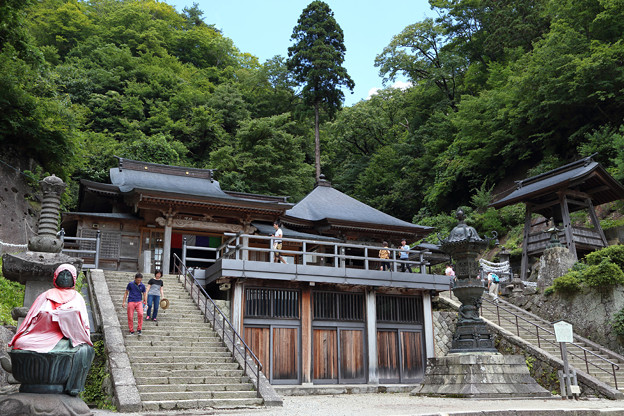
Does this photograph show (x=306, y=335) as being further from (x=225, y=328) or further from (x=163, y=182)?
(x=163, y=182)

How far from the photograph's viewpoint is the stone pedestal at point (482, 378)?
11.0 metres

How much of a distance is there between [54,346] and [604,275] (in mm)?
15523

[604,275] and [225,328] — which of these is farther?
[604,275]

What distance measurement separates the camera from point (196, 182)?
23547mm

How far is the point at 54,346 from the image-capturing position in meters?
5.67

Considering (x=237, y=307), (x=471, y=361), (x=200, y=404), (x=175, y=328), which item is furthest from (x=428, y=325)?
(x=200, y=404)

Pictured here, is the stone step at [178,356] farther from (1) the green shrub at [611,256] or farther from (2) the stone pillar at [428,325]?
(1) the green shrub at [611,256]

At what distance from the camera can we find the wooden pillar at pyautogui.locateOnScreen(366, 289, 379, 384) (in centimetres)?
1562

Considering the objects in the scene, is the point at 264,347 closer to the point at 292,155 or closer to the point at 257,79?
the point at 292,155

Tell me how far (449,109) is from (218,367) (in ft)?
110

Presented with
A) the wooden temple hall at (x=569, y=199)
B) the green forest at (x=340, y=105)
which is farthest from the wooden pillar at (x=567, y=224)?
the green forest at (x=340, y=105)

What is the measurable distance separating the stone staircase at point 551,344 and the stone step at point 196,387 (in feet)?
30.0

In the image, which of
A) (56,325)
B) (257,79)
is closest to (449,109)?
(257,79)

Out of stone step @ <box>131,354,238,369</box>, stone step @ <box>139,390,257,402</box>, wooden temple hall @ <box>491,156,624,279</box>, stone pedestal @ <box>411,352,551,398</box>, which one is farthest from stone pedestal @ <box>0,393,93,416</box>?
wooden temple hall @ <box>491,156,624,279</box>
